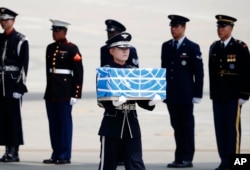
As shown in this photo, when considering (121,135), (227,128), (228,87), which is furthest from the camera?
(227,128)

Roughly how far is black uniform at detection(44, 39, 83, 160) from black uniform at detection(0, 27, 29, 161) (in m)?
0.35

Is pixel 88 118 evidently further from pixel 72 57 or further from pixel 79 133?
pixel 72 57

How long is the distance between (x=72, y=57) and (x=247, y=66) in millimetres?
2407

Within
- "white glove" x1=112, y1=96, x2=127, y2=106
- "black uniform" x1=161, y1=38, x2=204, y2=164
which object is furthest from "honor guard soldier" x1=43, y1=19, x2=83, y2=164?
"white glove" x1=112, y1=96, x2=127, y2=106

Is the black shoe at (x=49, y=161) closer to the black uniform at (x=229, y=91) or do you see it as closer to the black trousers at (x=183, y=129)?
the black trousers at (x=183, y=129)

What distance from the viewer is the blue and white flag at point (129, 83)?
1189 cm

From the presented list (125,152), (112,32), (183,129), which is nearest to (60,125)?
(112,32)

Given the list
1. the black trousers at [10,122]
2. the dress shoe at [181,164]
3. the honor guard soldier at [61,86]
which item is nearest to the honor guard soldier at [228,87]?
the dress shoe at [181,164]

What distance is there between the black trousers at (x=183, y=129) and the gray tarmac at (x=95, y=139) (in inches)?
8.6

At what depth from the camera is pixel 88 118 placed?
20.9 m

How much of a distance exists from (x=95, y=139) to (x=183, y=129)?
2894 mm

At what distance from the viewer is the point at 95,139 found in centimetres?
1814

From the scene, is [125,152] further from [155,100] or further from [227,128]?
[227,128]

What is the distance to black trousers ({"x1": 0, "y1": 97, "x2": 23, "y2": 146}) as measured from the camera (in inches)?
627
